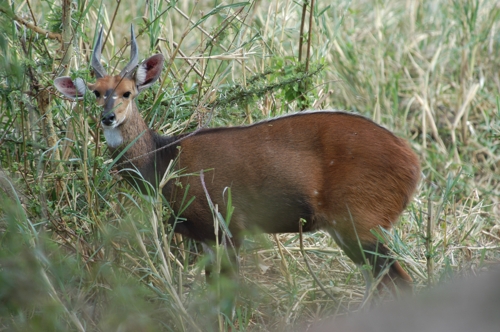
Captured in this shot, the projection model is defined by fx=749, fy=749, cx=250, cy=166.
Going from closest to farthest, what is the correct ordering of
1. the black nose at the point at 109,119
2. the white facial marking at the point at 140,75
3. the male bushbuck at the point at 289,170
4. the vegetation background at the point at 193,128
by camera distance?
the vegetation background at the point at 193,128 < the black nose at the point at 109,119 < the male bushbuck at the point at 289,170 < the white facial marking at the point at 140,75

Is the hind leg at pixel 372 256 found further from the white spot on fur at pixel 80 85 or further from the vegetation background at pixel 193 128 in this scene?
the white spot on fur at pixel 80 85

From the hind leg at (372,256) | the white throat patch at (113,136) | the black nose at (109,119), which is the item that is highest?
the black nose at (109,119)

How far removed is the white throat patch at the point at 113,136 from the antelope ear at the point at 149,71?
13.3 inches

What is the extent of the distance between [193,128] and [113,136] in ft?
2.55

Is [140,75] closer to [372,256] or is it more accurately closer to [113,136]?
[113,136]

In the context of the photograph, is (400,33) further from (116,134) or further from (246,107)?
(116,134)

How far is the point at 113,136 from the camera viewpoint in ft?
15.5

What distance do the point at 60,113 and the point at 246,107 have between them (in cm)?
131

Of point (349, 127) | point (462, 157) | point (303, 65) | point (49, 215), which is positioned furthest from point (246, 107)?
point (462, 157)

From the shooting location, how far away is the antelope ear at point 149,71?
4.86m

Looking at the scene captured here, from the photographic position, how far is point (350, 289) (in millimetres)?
4918

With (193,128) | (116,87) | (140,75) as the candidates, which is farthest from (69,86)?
(193,128)

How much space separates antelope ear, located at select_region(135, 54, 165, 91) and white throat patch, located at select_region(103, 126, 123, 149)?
0.34 metres

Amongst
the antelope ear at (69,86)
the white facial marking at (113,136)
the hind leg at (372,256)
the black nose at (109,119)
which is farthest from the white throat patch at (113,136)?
the hind leg at (372,256)
